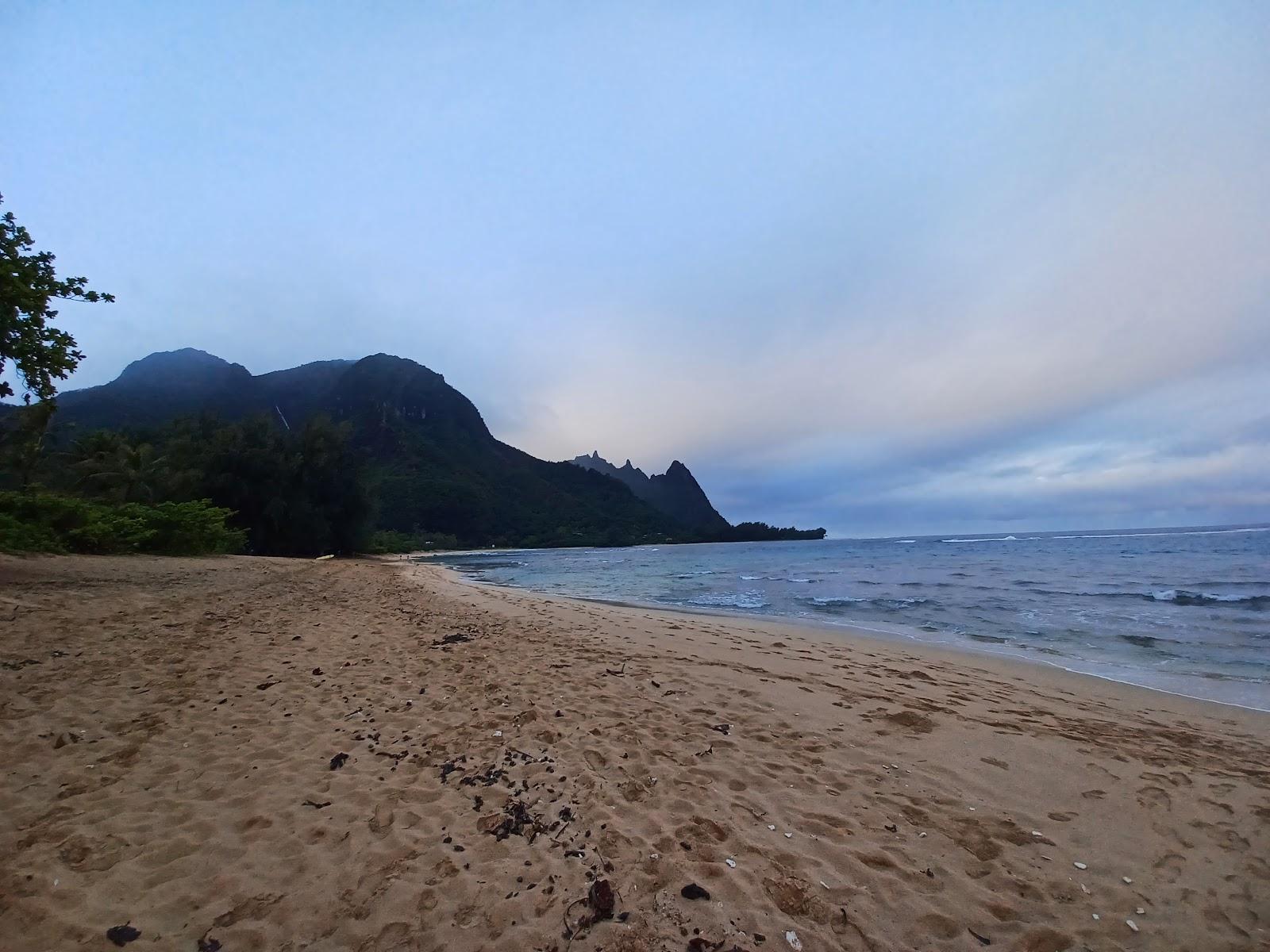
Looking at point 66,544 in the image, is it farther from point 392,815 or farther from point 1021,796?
point 1021,796

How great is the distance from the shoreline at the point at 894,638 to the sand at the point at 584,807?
0.59 metres

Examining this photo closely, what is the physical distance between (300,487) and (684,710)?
148 ft

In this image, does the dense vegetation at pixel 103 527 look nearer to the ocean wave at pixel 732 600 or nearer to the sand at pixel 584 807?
the sand at pixel 584 807

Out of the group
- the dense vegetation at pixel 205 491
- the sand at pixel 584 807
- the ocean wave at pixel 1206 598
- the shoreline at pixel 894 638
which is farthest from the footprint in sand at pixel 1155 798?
the dense vegetation at pixel 205 491

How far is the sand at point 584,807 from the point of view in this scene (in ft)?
8.86

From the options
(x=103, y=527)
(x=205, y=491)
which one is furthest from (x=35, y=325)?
(x=205, y=491)

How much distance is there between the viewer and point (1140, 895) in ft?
10.3

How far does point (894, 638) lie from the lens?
12.4 m

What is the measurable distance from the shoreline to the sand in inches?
23.4

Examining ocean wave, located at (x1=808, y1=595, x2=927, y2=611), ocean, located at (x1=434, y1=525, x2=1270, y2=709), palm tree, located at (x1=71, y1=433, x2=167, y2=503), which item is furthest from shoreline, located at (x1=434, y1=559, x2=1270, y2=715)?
palm tree, located at (x1=71, y1=433, x2=167, y2=503)

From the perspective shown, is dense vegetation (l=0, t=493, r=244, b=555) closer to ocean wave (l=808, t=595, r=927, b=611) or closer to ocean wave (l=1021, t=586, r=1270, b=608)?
ocean wave (l=808, t=595, r=927, b=611)

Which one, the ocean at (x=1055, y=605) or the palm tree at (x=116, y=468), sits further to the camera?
→ the palm tree at (x=116, y=468)

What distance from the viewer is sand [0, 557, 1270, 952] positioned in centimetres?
270

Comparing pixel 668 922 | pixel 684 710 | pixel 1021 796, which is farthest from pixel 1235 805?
pixel 668 922
